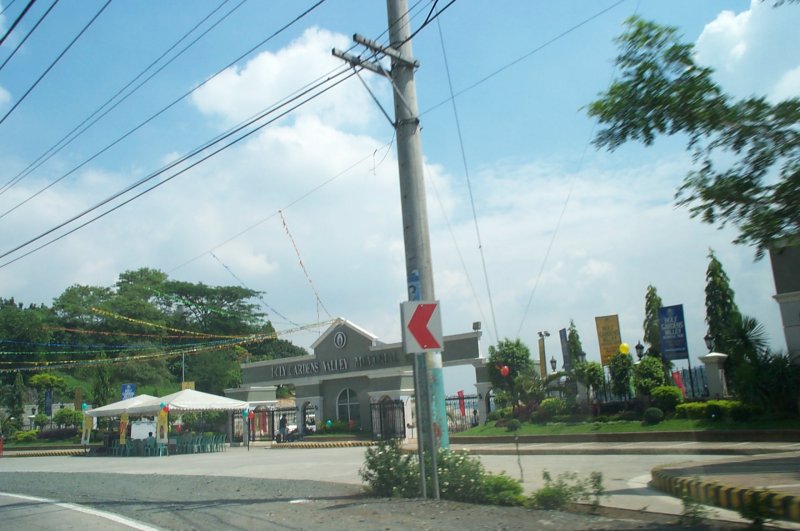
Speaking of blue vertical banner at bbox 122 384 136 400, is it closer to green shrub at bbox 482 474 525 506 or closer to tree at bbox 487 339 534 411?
tree at bbox 487 339 534 411

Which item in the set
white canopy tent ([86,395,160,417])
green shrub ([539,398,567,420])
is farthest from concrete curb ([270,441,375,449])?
green shrub ([539,398,567,420])

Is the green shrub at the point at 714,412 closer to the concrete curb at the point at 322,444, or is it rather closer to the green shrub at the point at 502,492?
the green shrub at the point at 502,492

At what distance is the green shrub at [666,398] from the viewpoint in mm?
21578

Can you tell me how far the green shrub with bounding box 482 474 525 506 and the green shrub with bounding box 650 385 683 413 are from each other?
1421 cm

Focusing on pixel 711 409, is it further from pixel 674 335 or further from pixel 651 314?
pixel 651 314

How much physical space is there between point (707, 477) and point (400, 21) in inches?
342

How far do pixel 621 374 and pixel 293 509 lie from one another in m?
17.8

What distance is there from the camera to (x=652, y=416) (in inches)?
813

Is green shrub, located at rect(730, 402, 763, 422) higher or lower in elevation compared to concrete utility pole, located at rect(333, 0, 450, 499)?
lower

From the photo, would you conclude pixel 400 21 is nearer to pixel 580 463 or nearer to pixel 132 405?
pixel 580 463

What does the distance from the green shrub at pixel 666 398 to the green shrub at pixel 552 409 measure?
4.00 meters

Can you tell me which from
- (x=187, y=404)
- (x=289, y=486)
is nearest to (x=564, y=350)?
(x=187, y=404)

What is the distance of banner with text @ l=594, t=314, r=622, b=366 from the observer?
27.1 meters

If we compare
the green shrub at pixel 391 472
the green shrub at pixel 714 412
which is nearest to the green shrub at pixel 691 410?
the green shrub at pixel 714 412
